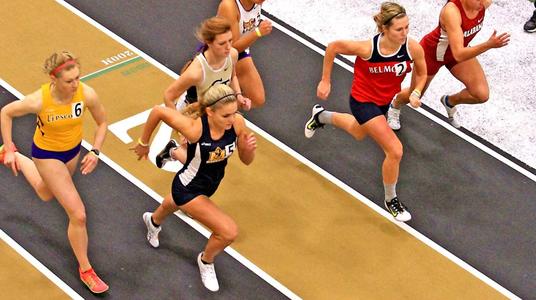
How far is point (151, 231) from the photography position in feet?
31.2

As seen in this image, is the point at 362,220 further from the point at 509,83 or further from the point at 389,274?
the point at 509,83

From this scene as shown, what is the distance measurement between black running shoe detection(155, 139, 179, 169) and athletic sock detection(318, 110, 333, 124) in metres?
1.88

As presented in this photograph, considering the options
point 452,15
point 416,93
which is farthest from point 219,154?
point 452,15

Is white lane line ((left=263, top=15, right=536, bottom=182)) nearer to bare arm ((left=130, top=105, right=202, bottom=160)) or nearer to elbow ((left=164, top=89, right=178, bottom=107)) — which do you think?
elbow ((left=164, top=89, right=178, bottom=107))

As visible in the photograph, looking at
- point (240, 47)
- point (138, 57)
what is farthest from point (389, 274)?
point (138, 57)

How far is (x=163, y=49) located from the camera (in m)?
12.5

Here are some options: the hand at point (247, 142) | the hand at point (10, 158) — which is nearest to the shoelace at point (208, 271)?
the hand at point (247, 142)

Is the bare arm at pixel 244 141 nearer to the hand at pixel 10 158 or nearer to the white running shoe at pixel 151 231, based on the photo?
the white running shoe at pixel 151 231

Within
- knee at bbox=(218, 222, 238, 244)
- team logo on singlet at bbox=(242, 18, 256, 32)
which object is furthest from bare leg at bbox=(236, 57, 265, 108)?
knee at bbox=(218, 222, 238, 244)

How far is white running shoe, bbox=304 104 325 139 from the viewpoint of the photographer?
11.0 metres

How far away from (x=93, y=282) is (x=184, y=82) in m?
2.23

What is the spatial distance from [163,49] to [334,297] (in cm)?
487

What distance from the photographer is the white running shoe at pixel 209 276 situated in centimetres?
920

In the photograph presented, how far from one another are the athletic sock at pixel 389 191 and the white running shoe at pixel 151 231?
103 inches
